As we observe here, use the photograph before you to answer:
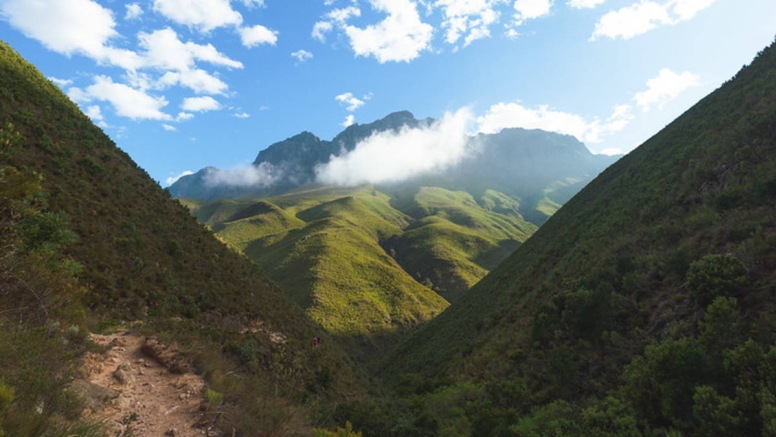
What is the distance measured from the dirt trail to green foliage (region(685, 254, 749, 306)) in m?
15.5

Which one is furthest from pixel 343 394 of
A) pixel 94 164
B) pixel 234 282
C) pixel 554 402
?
pixel 94 164

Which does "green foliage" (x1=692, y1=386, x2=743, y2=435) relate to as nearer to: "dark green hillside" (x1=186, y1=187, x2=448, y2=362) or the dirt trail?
the dirt trail

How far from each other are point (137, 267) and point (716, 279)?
24514 mm

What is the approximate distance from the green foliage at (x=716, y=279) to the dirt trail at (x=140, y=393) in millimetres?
15458

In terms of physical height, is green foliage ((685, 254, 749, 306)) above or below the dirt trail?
below

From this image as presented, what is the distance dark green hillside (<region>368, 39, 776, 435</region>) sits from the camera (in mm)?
8273

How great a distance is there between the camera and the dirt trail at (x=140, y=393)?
22.3 ft

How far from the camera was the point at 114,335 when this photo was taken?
11.1m

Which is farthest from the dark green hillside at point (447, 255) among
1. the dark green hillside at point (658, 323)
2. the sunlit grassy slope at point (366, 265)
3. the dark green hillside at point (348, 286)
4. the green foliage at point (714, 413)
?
the green foliage at point (714, 413)

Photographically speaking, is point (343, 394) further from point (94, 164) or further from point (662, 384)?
point (94, 164)

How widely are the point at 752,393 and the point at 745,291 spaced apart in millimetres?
5107

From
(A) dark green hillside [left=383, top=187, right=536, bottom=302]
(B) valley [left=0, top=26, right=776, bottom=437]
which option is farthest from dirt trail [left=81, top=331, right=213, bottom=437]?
(A) dark green hillside [left=383, top=187, right=536, bottom=302]

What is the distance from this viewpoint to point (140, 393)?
8172 mm

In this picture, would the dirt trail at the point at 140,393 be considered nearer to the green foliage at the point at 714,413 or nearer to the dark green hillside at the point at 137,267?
the dark green hillside at the point at 137,267
